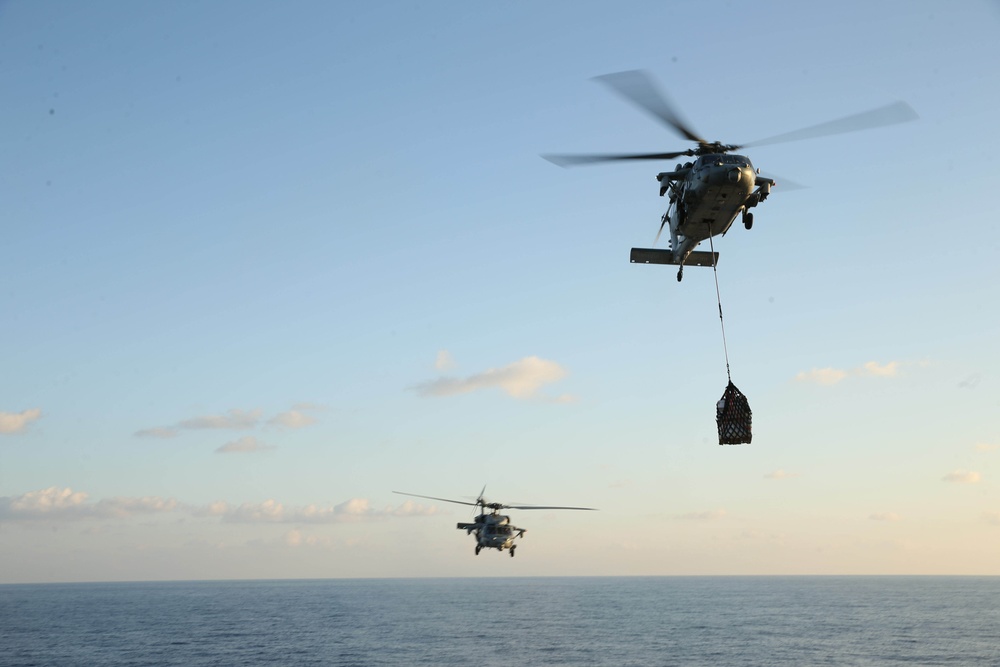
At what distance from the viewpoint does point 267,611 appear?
18450 centimetres

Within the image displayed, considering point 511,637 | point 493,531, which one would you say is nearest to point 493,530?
point 493,531

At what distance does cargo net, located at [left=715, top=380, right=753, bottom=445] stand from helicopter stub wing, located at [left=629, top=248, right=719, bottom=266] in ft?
26.7

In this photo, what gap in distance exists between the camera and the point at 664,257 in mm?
34250

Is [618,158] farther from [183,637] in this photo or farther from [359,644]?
[183,637]

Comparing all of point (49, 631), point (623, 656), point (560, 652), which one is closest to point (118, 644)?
point (49, 631)

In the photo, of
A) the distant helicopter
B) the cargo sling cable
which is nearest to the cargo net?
the cargo sling cable

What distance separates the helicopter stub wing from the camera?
33.6 m

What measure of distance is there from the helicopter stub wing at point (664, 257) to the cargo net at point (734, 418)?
26.7 feet

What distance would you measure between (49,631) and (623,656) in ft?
341

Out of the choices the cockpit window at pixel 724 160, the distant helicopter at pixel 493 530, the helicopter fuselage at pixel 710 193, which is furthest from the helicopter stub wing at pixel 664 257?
the distant helicopter at pixel 493 530

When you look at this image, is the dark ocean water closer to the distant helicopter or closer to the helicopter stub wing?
the distant helicopter

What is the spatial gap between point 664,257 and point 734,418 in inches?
383

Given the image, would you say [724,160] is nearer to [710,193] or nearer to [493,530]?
[710,193]

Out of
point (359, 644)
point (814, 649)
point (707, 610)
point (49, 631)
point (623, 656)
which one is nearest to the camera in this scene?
point (623, 656)
